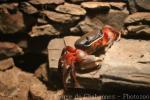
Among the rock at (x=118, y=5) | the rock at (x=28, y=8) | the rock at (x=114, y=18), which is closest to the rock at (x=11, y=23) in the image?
the rock at (x=28, y=8)

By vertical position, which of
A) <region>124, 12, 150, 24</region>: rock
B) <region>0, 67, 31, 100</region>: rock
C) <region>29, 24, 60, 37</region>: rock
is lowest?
<region>0, 67, 31, 100</region>: rock

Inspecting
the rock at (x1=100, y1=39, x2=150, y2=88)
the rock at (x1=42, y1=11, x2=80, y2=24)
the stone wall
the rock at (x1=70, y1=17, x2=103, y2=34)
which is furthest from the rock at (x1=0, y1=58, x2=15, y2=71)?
the rock at (x1=100, y1=39, x2=150, y2=88)

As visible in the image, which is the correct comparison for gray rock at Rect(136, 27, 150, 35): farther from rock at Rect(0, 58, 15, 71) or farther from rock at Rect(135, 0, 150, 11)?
rock at Rect(0, 58, 15, 71)

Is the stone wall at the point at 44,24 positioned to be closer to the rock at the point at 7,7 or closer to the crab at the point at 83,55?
the rock at the point at 7,7

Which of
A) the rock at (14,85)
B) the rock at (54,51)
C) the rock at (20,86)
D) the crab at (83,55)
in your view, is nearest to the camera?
the crab at (83,55)

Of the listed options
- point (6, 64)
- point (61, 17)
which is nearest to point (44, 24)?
point (61, 17)
